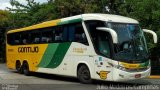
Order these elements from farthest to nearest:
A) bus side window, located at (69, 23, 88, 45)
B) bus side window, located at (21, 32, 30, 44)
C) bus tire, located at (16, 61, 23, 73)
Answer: bus tire, located at (16, 61, 23, 73) < bus side window, located at (21, 32, 30, 44) < bus side window, located at (69, 23, 88, 45)

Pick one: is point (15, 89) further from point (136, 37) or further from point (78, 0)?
point (78, 0)

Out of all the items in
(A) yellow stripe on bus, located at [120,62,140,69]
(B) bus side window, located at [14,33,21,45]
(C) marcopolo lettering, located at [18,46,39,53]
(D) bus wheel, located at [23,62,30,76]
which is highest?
(B) bus side window, located at [14,33,21,45]

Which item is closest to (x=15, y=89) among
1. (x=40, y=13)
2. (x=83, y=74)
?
(x=83, y=74)

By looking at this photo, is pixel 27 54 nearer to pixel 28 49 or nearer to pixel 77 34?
pixel 28 49

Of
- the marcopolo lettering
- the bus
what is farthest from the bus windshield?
the marcopolo lettering

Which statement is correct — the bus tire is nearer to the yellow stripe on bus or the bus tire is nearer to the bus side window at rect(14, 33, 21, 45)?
the bus side window at rect(14, 33, 21, 45)

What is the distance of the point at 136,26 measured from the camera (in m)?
17.8

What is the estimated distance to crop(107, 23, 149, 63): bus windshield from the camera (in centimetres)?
1648

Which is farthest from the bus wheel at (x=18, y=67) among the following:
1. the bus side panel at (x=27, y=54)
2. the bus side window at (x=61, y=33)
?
the bus side window at (x=61, y=33)

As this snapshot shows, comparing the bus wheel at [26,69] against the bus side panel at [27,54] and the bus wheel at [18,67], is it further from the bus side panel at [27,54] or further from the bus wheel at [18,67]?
the bus wheel at [18,67]

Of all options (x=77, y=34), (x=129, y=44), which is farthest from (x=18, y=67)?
(x=129, y=44)

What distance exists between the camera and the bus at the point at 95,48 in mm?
16484

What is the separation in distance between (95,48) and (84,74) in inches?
60.9

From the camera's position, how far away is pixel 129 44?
55.3 ft
